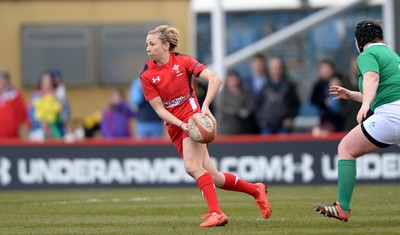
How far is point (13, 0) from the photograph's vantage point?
889 inches

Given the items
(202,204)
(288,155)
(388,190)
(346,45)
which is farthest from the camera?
(346,45)

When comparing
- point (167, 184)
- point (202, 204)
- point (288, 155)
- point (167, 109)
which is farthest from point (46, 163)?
point (167, 109)

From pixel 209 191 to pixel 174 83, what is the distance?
111 centimetres

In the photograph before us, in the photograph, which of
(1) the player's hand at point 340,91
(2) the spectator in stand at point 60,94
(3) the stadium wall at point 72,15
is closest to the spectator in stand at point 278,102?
(3) the stadium wall at point 72,15

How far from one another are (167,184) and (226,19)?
4.63m

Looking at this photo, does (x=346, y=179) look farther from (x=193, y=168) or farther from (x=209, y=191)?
(x=193, y=168)

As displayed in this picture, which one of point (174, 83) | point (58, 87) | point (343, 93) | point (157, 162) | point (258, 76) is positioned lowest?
point (157, 162)

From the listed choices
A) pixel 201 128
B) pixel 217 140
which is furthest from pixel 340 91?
pixel 217 140

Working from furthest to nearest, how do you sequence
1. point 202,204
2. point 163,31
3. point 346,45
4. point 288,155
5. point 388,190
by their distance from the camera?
1. point 346,45
2. point 288,155
3. point 388,190
4. point 202,204
5. point 163,31

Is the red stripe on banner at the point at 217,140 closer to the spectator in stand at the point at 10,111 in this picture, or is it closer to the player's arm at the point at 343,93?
the spectator in stand at the point at 10,111

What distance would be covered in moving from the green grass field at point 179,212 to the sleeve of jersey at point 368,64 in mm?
1440

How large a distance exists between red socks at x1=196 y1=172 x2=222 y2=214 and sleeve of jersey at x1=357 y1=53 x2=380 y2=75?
1850 millimetres

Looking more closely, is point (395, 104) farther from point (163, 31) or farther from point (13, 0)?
point (13, 0)

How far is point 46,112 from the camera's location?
20609 millimetres
